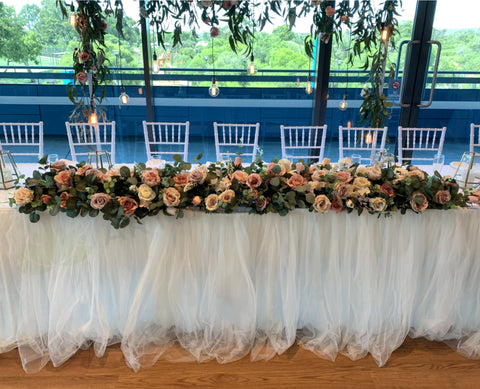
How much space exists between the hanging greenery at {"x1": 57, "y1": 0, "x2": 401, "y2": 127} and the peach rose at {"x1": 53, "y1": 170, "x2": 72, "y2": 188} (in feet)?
8.35

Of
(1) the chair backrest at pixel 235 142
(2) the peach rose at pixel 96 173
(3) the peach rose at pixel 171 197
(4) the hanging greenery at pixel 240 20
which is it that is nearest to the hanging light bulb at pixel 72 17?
(4) the hanging greenery at pixel 240 20

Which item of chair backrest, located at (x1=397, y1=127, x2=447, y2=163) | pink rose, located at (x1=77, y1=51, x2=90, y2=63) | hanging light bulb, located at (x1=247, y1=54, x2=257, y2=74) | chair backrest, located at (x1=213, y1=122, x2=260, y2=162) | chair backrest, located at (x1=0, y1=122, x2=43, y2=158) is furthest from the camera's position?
hanging light bulb, located at (x1=247, y1=54, x2=257, y2=74)

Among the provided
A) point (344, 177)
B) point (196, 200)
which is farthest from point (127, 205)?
point (344, 177)

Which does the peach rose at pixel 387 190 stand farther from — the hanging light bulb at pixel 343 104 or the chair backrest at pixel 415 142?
the hanging light bulb at pixel 343 104

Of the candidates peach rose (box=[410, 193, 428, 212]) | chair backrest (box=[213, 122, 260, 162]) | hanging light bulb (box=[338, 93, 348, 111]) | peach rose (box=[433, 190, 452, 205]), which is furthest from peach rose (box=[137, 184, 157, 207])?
hanging light bulb (box=[338, 93, 348, 111])

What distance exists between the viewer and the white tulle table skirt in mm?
1961

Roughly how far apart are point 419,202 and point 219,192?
0.94 m

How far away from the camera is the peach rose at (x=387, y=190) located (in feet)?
6.15

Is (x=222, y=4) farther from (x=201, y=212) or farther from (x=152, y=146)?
(x=201, y=212)

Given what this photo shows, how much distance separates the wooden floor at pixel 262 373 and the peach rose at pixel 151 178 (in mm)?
955

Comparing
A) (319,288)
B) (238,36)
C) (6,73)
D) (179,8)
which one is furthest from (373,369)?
(6,73)

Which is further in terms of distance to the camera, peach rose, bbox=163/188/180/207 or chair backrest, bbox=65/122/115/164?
chair backrest, bbox=65/122/115/164

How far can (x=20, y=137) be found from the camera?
3.60m

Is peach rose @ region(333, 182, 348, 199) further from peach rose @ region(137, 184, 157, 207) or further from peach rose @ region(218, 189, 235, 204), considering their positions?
peach rose @ region(137, 184, 157, 207)
